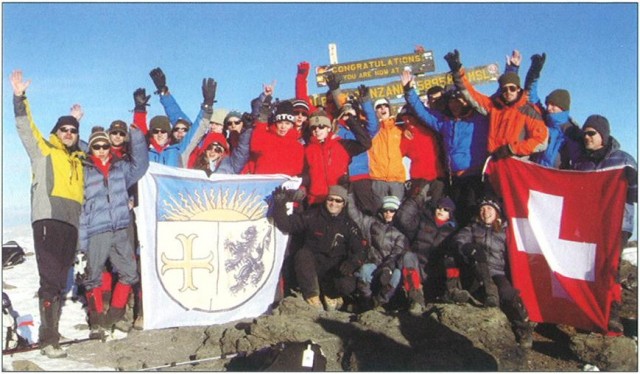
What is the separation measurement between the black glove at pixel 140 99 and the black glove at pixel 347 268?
3.20m

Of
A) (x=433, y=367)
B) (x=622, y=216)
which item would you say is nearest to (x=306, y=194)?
(x=433, y=367)

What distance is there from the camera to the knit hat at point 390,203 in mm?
7292

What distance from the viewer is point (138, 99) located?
26.7ft

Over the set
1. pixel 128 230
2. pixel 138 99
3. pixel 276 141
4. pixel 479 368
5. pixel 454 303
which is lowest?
pixel 479 368

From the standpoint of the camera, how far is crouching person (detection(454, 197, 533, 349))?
655 centimetres

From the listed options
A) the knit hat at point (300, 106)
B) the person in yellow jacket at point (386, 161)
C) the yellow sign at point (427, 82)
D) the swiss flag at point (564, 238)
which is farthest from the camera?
the yellow sign at point (427, 82)

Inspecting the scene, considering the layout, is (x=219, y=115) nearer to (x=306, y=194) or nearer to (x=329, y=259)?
(x=306, y=194)

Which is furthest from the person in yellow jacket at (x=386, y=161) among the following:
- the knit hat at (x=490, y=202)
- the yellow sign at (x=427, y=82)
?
the yellow sign at (x=427, y=82)

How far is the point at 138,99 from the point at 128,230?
186cm

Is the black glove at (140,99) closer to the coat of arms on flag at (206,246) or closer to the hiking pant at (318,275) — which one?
the coat of arms on flag at (206,246)

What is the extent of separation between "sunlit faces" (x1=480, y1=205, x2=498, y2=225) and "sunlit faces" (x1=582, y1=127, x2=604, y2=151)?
3.72 ft

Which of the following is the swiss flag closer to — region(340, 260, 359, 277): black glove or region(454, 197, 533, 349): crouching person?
region(454, 197, 533, 349): crouching person

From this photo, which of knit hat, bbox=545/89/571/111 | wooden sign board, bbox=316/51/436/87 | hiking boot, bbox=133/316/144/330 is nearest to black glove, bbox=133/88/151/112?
hiking boot, bbox=133/316/144/330

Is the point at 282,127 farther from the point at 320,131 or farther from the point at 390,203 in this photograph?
the point at 390,203
